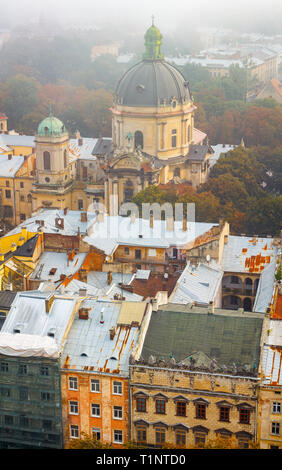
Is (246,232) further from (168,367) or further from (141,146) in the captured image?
(168,367)

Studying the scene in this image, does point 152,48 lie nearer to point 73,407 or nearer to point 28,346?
point 28,346

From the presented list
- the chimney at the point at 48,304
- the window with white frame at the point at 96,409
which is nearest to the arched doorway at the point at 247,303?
the chimney at the point at 48,304

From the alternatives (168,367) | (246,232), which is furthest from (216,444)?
(246,232)

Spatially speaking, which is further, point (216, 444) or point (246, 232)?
point (246, 232)

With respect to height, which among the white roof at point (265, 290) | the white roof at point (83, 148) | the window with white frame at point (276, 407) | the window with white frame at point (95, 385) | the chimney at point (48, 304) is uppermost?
the white roof at point (83, 148)

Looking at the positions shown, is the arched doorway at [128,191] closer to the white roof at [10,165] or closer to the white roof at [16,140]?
the white roof at [10,165]

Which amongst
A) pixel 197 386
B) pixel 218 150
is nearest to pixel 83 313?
pixel 197 386
